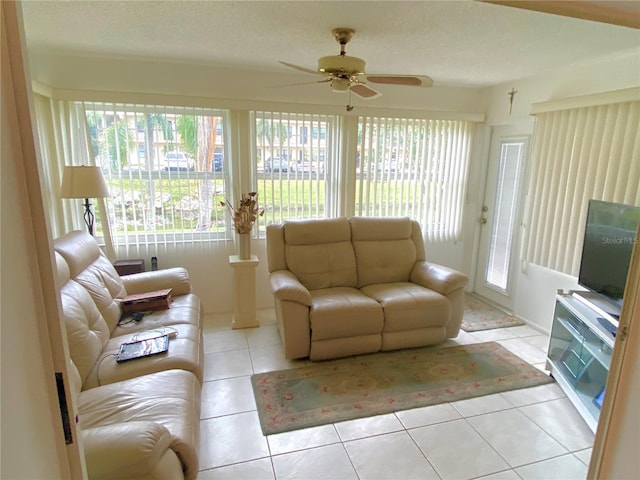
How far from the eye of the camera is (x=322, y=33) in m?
2.46

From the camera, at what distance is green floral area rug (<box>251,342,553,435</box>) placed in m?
2.25

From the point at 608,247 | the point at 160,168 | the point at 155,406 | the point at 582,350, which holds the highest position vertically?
the point at 160,168

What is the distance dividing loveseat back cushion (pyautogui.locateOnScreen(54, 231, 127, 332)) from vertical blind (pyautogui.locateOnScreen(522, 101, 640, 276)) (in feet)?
11.9

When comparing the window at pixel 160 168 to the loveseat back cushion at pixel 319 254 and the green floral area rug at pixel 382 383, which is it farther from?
the green floral area rug at pixel 382 383

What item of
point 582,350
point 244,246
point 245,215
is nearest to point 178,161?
point 245,215

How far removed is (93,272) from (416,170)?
11.0ft

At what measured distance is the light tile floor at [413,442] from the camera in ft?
6.01

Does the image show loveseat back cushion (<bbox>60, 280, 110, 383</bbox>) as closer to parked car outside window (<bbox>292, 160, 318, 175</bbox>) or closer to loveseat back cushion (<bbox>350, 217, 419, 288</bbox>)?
loveseat back cushion (<bbox>350, 217, 419, 288</bbox>)

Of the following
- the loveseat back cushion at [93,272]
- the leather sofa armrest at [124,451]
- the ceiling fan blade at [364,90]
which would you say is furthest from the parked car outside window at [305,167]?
the leather sofa armrest at [124,451]

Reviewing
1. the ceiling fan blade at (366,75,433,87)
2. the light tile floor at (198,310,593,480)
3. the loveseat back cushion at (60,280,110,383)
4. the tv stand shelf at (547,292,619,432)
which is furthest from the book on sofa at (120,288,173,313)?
the tv stand shelf at (547,292,619,432)

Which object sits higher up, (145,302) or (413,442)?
(145,302)

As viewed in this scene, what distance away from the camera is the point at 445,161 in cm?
429

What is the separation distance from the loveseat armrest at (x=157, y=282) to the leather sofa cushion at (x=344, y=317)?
106cm

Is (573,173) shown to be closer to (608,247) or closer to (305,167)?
(608,247)
